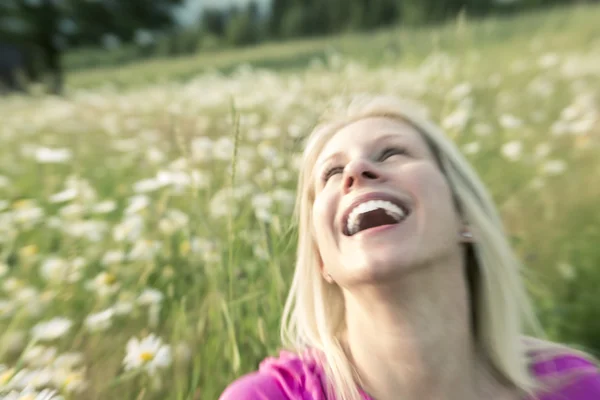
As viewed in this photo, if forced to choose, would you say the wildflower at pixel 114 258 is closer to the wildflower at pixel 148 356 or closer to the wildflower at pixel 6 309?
the wildflower at pixel 6 309

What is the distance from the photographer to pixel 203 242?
154 cm

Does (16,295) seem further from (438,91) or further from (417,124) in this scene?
(438,91)

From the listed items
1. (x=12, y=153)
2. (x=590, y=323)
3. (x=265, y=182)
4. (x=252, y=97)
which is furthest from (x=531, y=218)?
(x=12, y=153)

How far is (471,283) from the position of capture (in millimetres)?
1210

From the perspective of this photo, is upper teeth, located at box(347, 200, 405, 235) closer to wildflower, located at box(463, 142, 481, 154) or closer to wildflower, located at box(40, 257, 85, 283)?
wildflower, located at box(40, 257, 85, 283)

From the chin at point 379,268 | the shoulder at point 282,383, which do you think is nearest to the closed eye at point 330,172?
the chin at point 379,268

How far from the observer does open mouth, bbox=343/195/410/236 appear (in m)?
1.00

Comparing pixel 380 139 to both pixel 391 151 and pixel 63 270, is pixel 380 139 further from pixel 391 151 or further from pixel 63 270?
pixel 63 270

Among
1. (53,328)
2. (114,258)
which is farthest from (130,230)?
(53,328)

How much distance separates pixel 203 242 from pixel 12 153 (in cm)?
256

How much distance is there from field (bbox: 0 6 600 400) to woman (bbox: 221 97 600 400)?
0.13 m

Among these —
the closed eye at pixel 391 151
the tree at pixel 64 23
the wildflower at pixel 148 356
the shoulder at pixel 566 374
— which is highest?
the tree at pixel 64 23

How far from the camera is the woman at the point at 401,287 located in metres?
0.98

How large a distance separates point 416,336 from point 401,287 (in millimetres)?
95
